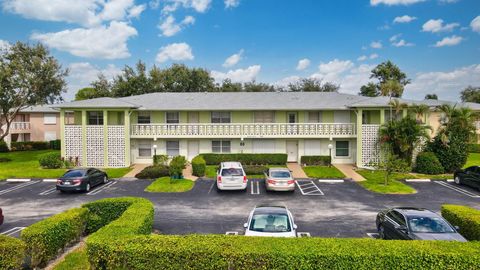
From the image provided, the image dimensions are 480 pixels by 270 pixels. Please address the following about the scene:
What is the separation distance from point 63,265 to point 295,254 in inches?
278

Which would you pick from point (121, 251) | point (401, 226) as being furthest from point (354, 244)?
point (121, 251)

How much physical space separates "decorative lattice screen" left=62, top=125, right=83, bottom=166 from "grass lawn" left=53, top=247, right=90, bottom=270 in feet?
66.6

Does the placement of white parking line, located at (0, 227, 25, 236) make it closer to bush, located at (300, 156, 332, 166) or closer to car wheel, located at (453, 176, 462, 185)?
bush, located at (300, 156, 332, 166)

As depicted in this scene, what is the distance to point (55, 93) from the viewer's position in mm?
37062

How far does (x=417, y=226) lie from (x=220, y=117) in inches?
895

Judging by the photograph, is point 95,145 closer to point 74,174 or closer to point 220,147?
point 74,174

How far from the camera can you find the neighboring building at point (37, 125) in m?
48.5

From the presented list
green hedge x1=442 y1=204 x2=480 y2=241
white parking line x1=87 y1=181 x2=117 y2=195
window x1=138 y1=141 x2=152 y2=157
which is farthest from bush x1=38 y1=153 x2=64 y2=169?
green hedge x1=442 y1=204 x2=480 y2=241

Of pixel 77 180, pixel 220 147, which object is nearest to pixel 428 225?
pixel 77 180

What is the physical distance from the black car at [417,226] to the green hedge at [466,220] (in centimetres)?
79

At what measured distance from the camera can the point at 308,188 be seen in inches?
879

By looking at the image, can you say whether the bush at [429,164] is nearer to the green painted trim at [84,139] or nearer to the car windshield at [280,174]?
the car windshield at [280,174]

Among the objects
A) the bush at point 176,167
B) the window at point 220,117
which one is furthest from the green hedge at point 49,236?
the window at point 220,117

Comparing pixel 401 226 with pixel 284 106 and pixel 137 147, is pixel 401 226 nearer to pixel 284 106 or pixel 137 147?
pixel 284 106
